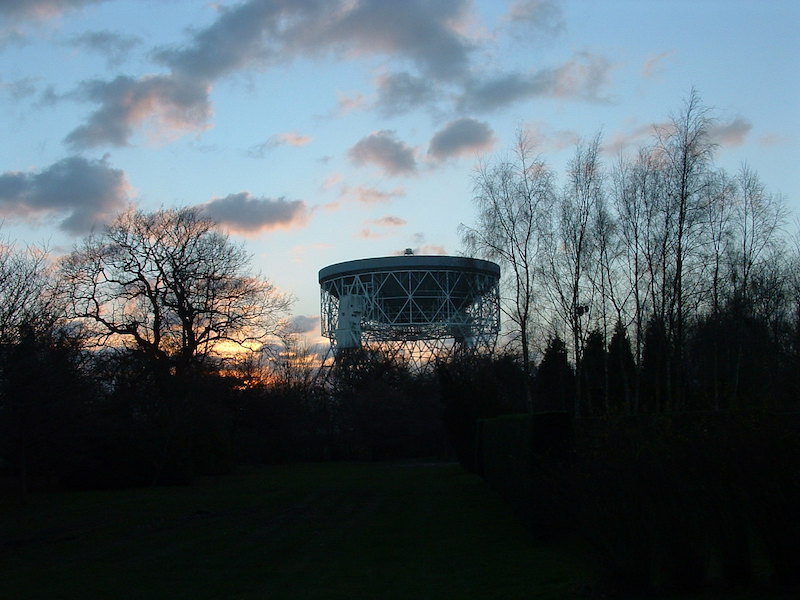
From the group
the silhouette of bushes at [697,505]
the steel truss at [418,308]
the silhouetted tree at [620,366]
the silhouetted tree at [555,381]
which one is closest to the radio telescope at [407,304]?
the steel truss at [418,308]

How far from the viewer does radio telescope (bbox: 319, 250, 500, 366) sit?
40125 mm

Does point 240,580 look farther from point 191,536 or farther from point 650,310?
point 650,310

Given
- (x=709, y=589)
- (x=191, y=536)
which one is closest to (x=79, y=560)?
(x=191, y=536)

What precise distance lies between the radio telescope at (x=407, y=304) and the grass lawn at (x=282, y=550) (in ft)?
53.3

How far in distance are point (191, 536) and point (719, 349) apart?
22814mm

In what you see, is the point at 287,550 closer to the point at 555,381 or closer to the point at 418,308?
the point at 555,381

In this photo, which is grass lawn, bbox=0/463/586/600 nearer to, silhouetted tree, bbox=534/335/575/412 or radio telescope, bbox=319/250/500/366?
silhouetted tree, bbox=534/335/575/412

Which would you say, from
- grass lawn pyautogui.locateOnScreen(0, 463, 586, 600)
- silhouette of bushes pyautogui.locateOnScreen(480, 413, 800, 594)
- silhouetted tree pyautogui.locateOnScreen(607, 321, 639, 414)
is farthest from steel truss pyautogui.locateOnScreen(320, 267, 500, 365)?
silhouette of bushes pyautogui.locateOnScreen(480, 413, 800, 594)

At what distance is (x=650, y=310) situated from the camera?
2678 centimetres

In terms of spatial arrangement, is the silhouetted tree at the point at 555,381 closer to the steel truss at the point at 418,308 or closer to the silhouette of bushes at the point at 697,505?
the steel truss at the point at 418,308

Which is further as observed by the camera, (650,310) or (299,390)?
(299,390)

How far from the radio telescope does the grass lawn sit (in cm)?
1624

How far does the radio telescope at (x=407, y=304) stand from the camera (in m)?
40.1

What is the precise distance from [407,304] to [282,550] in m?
28.8
